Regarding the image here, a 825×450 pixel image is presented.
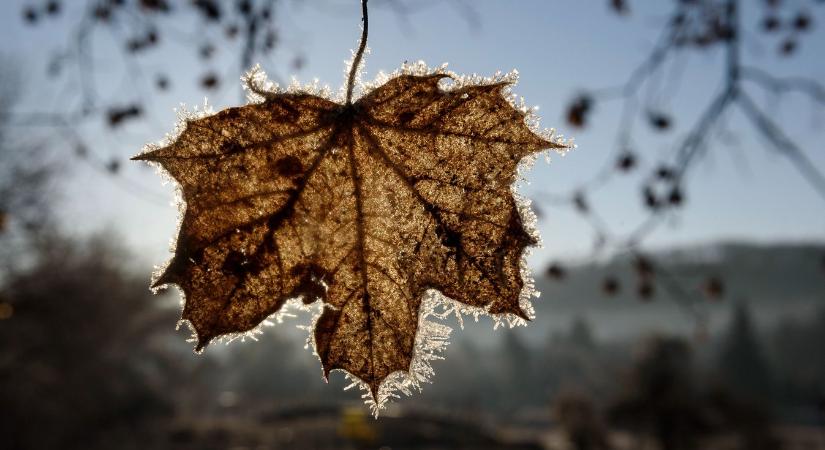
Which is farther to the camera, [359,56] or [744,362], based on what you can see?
[744,362]

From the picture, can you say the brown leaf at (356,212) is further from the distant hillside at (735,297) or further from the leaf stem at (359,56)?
the distant hillside at (735,297)

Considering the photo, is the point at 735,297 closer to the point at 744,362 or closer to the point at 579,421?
the point at 744,362

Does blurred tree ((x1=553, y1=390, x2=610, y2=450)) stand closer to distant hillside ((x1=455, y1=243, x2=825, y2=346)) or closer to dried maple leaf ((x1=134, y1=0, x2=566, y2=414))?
dried maple leaf ((x1=134, y1=0, x2=566, y2=414))

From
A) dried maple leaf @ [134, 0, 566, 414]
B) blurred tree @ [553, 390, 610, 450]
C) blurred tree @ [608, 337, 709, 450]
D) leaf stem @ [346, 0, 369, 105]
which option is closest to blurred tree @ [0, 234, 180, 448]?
dried maple leaf @ [134, 0, 566, 414]

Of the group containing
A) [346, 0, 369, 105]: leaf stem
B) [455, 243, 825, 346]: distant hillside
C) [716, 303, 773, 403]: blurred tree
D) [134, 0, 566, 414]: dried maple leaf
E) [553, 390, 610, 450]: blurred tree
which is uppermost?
[455, 243, 825, 346]: distant hillside

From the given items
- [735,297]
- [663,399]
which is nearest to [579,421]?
[663,399]

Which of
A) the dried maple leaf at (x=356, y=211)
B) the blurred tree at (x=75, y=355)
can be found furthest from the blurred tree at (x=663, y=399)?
the dried maple leaf at (x=356, y=211)

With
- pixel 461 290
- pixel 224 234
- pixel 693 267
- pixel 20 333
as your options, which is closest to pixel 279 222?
pixel 224 234

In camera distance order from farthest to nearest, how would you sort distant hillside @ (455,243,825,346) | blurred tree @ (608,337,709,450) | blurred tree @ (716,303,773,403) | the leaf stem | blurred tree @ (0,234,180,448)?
distant hillside @ (455,243,825,346) → blurred tree @ (716,303,773,403) → blurred tree @ (608,337,709,450) → blurred tree @ (0,234,180,448) → the leaf stem

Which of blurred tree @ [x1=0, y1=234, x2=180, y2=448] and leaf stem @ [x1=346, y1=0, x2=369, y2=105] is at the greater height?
blurred tree @ [x1=0, y1=234, x2=180, y2=448]
